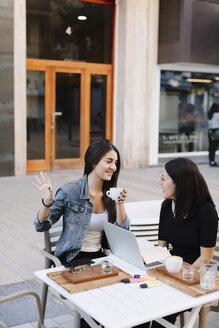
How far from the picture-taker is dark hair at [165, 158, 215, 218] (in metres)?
3.32

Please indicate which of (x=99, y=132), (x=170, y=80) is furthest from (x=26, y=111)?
(x=170, y=80)

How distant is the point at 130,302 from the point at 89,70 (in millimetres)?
10696

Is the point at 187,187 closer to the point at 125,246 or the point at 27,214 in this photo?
the point at 125,246

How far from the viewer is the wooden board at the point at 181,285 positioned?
2.68m

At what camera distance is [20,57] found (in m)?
11.2

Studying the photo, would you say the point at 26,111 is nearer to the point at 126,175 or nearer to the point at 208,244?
the point at 126,175

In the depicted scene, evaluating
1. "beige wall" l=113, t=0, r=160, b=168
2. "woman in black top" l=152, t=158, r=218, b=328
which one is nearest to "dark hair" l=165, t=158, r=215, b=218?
"woman in black top" l=152, t=158, r=218, b=328

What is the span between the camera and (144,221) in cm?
432

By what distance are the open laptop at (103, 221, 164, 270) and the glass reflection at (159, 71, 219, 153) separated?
11260 mm

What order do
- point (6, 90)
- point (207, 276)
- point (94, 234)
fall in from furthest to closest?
point (6, 90)
point (94, 234)
point (207, 276)

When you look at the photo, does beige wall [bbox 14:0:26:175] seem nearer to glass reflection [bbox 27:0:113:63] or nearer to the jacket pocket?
glass reflection [bbox 27:0:113:63]

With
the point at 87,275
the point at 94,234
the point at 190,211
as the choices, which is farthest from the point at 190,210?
the point at 87,275

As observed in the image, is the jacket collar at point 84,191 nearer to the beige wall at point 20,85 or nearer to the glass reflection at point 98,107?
the beige wall at point 20,85

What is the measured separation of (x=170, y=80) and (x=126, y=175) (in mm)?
3876
